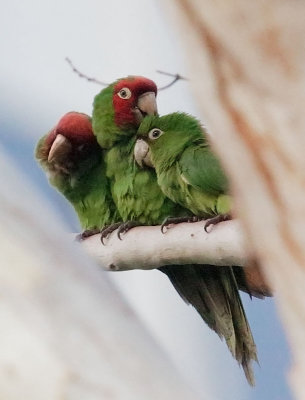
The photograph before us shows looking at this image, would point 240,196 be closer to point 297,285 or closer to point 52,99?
point 297,285

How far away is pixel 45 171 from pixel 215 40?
507mm

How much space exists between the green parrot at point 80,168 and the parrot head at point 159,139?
48mm

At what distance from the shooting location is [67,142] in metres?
0.74

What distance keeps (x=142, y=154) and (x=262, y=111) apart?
593mm

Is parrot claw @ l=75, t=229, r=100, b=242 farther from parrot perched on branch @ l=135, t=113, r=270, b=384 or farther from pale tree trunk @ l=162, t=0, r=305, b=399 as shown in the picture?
pale tree trunk @ l=162, t=0, r=305, b=399

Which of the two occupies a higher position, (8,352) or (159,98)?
(8,352)

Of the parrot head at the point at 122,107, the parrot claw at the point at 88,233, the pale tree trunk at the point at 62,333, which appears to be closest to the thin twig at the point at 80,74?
the parrot head at the point at 122,107

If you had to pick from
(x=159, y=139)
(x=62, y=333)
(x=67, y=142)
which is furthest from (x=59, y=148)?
(x=62, y=333)

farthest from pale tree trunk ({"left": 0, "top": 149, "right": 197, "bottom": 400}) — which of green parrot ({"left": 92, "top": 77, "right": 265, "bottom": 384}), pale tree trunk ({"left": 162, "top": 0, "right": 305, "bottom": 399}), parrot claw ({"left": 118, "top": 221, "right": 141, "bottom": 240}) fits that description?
parrot claw ({"left": 118, "top": 221, "right": 141, "bottom": 240})

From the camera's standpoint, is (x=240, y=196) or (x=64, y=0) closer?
(x=240, y=196)

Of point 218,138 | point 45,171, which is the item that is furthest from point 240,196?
point 45,171

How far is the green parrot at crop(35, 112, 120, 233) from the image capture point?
71cm

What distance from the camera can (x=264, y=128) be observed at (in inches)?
8.5

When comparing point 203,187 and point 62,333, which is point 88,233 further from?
point 62,333
